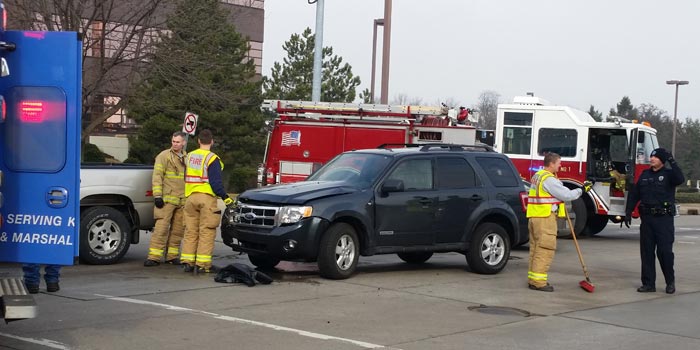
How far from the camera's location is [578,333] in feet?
28.8

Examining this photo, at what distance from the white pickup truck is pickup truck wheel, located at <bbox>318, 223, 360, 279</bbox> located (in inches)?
116

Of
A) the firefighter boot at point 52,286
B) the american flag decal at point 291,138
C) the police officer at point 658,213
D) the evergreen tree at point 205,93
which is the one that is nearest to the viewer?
the firefighter boot at point 52,286

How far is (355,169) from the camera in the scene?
40.1 feet

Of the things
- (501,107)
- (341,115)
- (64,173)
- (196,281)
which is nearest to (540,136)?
(501,107)

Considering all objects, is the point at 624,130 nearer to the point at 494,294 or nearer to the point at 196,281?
the point at 494,294

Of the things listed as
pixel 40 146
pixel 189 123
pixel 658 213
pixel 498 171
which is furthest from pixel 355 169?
pixel 189 123

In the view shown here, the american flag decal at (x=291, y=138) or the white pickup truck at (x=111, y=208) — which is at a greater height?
the american flag decal at (x=291, y=138)

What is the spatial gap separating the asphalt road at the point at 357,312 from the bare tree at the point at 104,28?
9.55 meters

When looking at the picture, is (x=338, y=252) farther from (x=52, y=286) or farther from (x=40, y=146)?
(x=40, y=146)

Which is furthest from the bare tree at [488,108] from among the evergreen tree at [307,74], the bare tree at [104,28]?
the bare tree at [104,28]

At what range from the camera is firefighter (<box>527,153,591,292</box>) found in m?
11.5

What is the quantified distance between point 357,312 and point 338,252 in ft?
6.82

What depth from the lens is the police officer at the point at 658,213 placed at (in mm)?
11633

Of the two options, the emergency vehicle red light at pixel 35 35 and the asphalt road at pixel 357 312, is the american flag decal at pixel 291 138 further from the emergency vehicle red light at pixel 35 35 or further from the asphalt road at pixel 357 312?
the emergency vehicle red light at pixel 35 35
